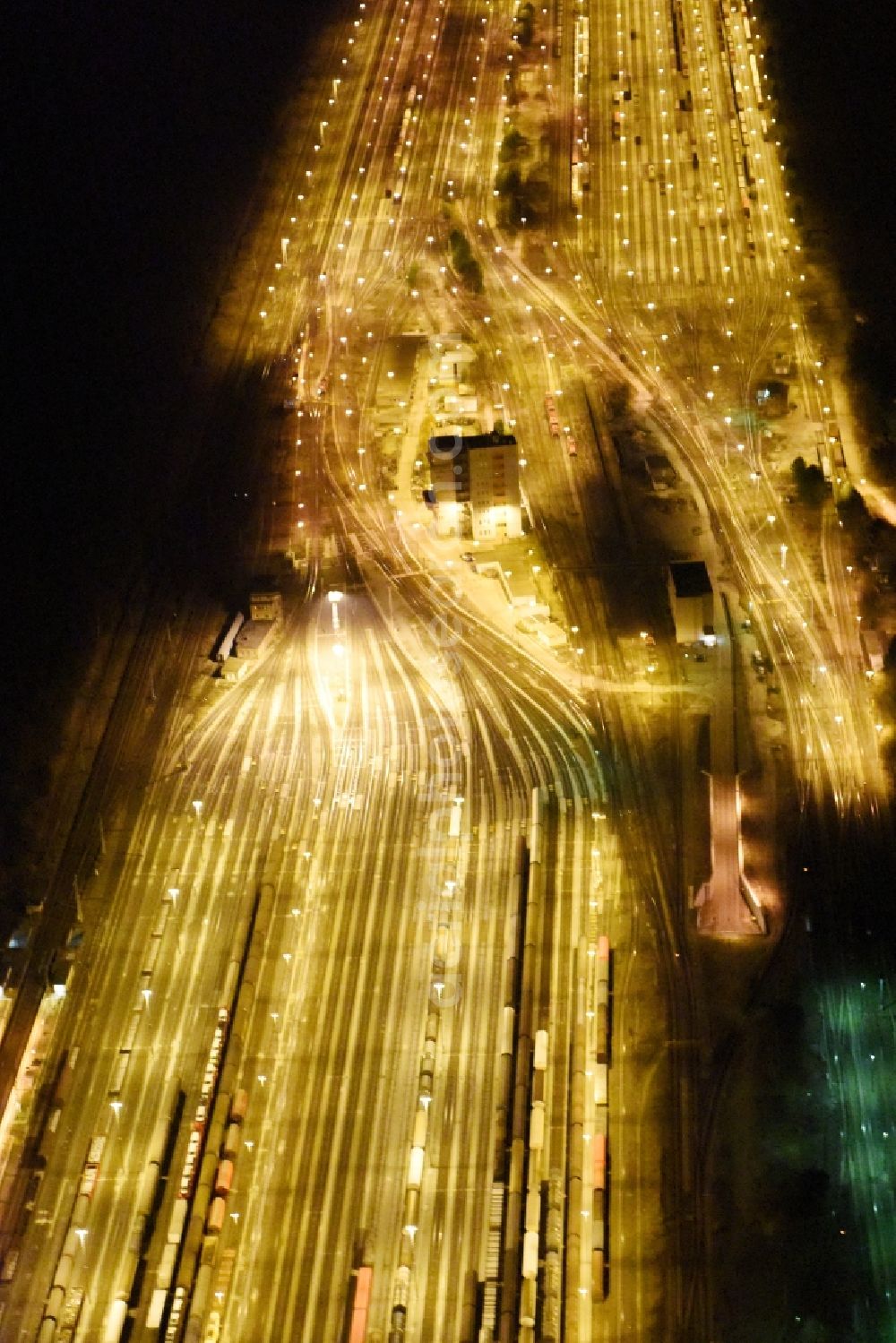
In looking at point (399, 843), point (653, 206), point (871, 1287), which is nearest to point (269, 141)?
point (653, 206)

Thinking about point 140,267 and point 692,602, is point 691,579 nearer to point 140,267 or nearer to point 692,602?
point 692,602

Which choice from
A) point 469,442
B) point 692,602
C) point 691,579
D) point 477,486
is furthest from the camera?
point 469,442

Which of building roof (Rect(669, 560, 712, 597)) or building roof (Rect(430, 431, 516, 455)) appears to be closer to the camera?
building roof (Rect(669, 560, 712, 597))

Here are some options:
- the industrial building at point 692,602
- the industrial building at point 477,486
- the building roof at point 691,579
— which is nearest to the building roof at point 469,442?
the industrial building at point 477,486

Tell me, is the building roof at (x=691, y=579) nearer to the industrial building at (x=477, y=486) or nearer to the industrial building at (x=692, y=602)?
the industrial building at (x=692, y=602)

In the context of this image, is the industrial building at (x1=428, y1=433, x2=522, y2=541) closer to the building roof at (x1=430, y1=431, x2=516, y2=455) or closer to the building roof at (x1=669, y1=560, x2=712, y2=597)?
the building roof at (x1=430, y1=431, x2=516, y2=455)

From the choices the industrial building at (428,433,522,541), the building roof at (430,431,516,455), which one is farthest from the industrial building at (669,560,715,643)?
the building roof at (430,431,516,455)

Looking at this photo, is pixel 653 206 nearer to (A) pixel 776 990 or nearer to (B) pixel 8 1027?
(A) pixel 776 990

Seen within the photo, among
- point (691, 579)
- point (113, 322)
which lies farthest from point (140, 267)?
point (691, 579)

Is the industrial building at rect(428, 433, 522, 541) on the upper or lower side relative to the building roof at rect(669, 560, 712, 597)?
upper
